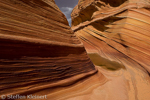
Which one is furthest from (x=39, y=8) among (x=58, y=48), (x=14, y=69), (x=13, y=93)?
(x=13, y=93)

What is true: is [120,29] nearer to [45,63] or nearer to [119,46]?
[119,46]

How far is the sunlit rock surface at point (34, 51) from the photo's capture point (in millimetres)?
1027

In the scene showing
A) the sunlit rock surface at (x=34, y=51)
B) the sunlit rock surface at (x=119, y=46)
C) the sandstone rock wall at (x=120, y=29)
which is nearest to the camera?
the sunlit rock surface at (x=34, y=51)

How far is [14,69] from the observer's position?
1.06 m

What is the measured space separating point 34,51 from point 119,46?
3.94 m

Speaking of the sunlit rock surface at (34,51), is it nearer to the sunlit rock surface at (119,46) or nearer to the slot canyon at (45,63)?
the slot canyon at (45,63)

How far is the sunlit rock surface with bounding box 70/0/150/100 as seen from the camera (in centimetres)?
163

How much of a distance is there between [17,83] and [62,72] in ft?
2.23

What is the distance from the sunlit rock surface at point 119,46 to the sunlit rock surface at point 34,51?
514 mm

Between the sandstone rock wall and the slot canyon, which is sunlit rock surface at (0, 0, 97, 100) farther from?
the sandstone rock wall

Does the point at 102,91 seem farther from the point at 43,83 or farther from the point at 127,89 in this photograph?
the point at 43,83

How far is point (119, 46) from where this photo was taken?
153 inches

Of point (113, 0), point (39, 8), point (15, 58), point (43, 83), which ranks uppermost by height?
point (113, 0)

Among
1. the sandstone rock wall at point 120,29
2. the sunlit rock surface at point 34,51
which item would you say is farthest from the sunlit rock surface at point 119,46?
the sunlit rock surface at point 34,51
